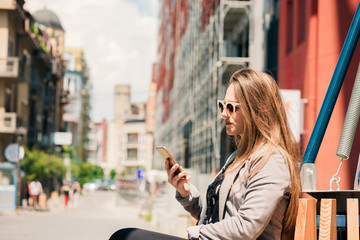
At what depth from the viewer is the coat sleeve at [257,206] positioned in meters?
2.44

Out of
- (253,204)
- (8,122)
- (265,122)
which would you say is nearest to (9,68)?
(8,122)

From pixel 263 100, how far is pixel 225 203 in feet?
1.69

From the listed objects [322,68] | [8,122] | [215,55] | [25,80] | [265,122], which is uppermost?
[215,55]

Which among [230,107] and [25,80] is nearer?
[230,107]

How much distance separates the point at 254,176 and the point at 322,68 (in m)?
7.68

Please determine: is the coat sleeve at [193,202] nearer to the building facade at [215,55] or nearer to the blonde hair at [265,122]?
the blonde hair at [265,122]

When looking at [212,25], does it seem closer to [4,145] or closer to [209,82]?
[209,82]

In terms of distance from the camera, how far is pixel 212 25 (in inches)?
784

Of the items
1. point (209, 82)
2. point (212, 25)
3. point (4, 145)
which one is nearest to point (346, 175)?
point (212, 25)

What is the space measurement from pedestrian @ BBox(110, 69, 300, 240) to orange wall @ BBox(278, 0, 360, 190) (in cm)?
308

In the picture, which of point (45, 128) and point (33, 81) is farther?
point (45, 128)

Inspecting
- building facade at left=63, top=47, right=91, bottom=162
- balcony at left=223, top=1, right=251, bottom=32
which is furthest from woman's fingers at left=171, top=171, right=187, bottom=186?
building facade at left=63, top=47, right=91, bottom=162

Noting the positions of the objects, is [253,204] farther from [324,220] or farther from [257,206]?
[324,220]

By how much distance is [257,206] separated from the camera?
244 cm
